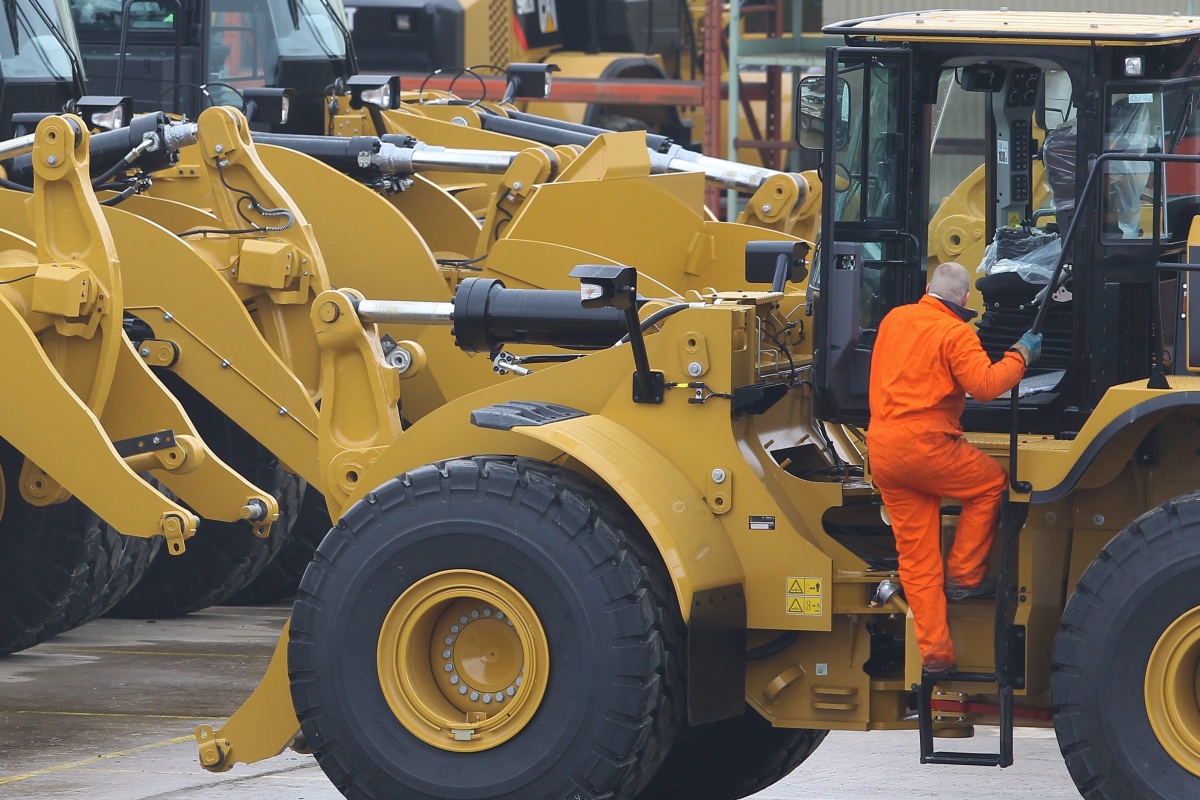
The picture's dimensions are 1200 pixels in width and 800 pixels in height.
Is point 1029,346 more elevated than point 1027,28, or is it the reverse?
point 1027,28

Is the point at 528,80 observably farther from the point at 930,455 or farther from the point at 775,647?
the point at 930,455

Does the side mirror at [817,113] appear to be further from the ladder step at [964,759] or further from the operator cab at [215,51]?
the operator cab at [215,51]

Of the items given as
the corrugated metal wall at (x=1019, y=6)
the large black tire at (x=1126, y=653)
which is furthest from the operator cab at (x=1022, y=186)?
the corrugated metal wall at (x=1019, y=6)

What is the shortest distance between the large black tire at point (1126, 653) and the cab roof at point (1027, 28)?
47.9 inches

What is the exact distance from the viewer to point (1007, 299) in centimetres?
587

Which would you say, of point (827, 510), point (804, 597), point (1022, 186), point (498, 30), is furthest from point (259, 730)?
point (498, 30)

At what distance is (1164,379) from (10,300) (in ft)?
15.0

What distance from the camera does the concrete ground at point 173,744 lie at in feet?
23.1

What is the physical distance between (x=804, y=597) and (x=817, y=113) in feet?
4.37

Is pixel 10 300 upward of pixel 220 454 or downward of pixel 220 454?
upward

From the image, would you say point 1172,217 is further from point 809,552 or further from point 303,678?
point 303,678

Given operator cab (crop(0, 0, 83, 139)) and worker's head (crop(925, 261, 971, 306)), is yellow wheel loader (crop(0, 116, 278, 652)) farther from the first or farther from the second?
worker's head (crop(925, 261, 971, 306))

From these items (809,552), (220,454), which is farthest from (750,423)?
(220,454)

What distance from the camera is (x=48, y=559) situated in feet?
28.9
